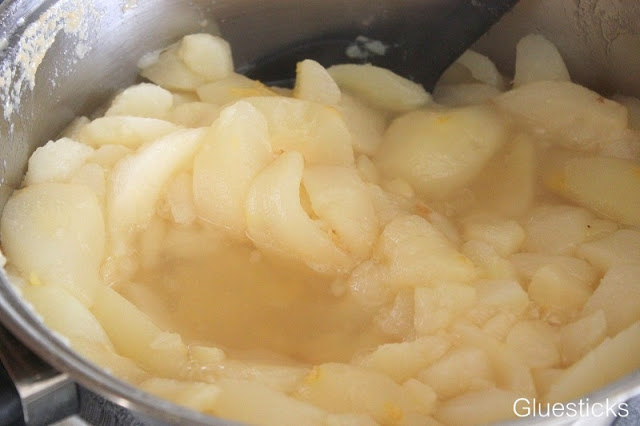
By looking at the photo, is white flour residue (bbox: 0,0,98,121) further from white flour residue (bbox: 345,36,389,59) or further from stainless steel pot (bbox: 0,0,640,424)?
white flour residue (bbox: 345,36,389,59)

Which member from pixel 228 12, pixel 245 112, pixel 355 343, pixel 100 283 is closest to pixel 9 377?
pixel 100 283

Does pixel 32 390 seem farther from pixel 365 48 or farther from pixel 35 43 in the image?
pixel 365 48

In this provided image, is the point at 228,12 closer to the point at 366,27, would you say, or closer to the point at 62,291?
the point at 366,27

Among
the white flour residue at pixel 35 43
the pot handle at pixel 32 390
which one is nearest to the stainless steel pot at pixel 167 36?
the white flour residue at pixel 35 43

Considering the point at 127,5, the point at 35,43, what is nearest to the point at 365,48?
the point at 127,5

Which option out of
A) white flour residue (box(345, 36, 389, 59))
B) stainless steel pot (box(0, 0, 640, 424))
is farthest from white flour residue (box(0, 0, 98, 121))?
white flour residue (box(345, 36, 389, 59))

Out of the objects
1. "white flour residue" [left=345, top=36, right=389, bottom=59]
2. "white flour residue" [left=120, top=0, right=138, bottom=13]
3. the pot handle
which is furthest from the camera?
"white flour residue" [left=345, top=36, right=389, bottom=59]

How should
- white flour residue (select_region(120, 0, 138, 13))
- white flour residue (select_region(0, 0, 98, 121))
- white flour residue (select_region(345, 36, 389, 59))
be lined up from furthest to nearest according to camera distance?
1. white flour residue (select_region(345, 36, 389, 59))
2. white flour residue (select_region(120, 0, 138, 13))
3. white flour residue (select_region(0, 0, 98, 121))
